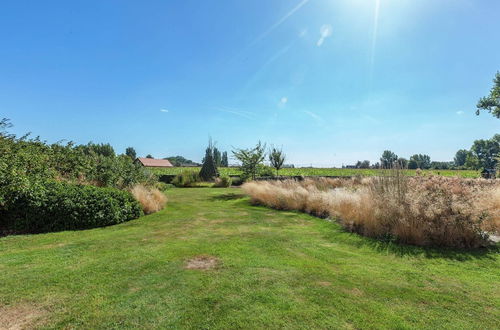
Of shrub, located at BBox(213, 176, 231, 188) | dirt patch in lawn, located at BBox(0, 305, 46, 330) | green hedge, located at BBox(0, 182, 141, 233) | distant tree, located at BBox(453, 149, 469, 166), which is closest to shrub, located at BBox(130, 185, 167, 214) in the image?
green hedge, located at BBox(0, 182, 141, 233)

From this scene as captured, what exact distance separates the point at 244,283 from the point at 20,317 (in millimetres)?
2345

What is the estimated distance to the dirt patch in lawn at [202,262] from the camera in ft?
12.2

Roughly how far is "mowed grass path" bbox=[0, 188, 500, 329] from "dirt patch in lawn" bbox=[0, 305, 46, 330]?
2cm

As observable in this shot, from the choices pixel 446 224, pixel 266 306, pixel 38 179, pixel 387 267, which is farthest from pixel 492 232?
pixel 38 179

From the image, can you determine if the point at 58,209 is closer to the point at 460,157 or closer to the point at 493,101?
the point at 493,101

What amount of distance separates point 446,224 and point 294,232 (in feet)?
10.5

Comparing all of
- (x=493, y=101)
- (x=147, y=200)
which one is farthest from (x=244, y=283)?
(x=493, y=101)

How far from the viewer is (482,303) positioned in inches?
111

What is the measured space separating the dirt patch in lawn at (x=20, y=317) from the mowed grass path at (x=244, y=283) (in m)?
0.02

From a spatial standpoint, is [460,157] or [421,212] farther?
[460,157]

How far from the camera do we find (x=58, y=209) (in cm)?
593

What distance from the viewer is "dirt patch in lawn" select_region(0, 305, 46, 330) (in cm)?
227

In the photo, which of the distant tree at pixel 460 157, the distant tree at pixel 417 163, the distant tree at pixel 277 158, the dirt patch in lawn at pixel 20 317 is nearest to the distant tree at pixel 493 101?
the distant tree at pixel 417 163

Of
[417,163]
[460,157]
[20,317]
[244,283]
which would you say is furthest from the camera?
[460,157]
